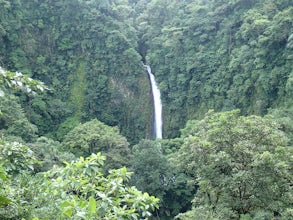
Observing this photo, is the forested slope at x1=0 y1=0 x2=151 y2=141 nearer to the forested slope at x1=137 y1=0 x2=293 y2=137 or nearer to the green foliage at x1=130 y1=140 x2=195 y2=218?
the forested slope at x1=137 y1=0 x2=293 y2=137

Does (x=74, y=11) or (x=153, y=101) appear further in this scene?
(x=74, y=11)

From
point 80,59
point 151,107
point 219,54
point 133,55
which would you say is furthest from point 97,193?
Result: point 80,59

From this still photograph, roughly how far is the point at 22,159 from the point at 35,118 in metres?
20.3

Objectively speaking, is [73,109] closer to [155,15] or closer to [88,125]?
[88,125]

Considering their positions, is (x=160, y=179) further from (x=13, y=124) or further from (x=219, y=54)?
(x=219, y=54)

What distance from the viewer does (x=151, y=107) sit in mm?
24234

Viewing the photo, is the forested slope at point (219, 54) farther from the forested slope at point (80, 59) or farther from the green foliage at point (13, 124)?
the green foliage at point (13, 124)

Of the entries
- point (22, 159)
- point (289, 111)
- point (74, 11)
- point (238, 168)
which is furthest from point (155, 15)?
point (22, 159)

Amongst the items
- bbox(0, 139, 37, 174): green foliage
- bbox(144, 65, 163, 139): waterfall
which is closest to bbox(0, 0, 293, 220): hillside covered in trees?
bbox(0, 139, 37, 174): green foliage

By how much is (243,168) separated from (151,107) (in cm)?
1664

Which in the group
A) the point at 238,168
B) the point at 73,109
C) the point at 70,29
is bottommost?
the point at 238,168

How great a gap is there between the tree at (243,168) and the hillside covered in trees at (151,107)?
31 mm

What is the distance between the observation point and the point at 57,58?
25984mm

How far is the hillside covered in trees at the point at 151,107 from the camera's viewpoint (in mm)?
3213
